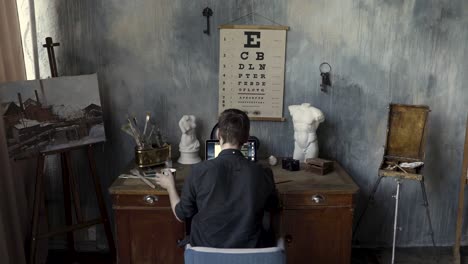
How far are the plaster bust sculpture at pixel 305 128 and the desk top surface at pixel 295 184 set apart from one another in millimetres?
180

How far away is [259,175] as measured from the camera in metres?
1.83

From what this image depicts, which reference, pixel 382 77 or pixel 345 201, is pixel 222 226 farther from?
pixel 382 77

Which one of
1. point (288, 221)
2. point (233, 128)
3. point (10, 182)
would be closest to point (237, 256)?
point (233, 128)

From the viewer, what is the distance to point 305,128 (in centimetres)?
267

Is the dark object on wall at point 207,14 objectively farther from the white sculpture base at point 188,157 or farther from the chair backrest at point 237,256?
the chair backrest at point 237,256

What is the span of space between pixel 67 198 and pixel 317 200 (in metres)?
1.55

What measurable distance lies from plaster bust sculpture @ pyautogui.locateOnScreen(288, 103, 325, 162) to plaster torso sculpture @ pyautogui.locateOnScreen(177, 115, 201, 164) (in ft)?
2.01

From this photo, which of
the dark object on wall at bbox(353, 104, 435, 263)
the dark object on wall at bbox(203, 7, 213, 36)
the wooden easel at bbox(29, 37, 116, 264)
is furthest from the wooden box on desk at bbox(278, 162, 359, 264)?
the wooden easel at bbox(29, 37, 116, 264)

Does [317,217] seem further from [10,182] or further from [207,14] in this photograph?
[10,182]

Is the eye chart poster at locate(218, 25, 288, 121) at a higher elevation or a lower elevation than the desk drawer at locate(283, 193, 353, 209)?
higher

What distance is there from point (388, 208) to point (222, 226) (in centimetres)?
167

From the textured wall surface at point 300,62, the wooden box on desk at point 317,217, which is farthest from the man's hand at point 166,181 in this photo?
the textured wall surface at point 300,62

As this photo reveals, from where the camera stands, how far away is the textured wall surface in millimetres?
2707

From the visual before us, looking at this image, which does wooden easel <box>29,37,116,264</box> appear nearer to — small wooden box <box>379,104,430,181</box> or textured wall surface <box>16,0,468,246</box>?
textured wall surface <box>16,0,468,246</box>
